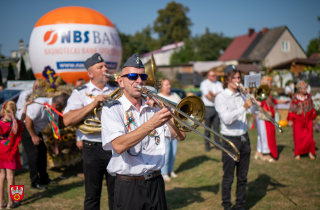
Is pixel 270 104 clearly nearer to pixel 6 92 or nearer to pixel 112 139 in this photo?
pixel 112 139

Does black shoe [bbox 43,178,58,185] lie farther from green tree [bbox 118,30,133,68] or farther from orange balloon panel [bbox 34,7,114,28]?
green tree [bbox 118,30,133,68]

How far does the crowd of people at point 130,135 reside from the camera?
8.23 feet

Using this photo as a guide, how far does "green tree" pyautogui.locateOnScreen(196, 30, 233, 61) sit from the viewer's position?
4762 centimetres

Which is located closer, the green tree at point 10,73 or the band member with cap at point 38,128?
the band member with cap at point 38,128

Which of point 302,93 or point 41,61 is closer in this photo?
point 302,93

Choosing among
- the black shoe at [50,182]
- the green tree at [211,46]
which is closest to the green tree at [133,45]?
the green tree at [211,46]

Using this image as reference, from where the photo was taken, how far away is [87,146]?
3748mm

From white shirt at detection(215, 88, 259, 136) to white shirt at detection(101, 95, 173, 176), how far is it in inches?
75.5

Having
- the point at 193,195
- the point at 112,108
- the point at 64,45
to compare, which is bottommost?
the point at 193,195

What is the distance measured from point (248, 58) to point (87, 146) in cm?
3283

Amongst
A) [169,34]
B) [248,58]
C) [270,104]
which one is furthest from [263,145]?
[169,34]

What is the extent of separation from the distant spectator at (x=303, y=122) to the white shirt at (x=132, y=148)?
20.1 feet

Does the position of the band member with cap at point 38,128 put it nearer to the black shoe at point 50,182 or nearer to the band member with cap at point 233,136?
the black shoe at point 50,182

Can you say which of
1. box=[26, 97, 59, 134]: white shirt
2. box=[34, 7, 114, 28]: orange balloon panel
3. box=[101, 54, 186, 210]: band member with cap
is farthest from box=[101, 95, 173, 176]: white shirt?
box=[34, 7, 114, 28]: orange balloon panel
